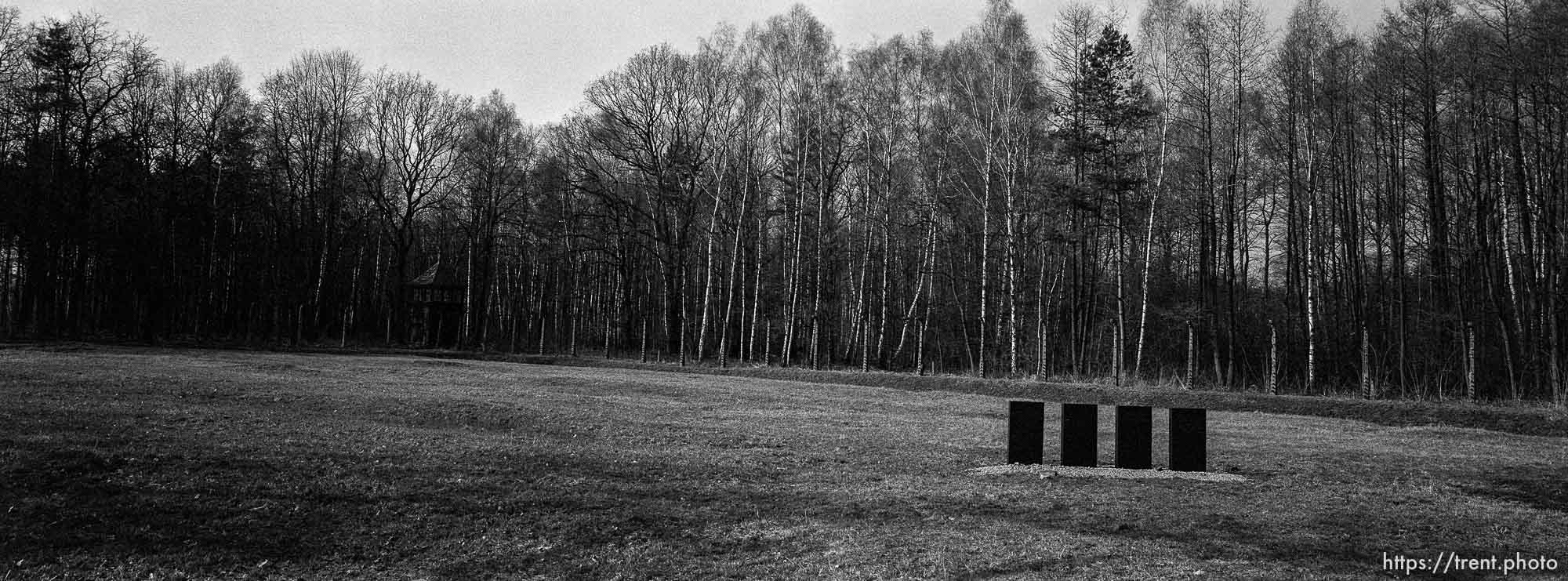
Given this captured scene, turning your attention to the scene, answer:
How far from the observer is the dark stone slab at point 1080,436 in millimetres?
9875

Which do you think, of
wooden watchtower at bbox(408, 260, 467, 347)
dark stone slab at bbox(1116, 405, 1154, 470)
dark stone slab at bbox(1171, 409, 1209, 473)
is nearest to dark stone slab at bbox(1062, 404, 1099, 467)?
dark stone slab at bbox(1116, 405, 1154, 470)

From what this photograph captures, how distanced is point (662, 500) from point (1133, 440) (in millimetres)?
5417

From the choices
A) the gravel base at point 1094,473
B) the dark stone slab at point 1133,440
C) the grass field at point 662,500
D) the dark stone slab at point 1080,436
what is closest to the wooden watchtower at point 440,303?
the grass field at point 662,500

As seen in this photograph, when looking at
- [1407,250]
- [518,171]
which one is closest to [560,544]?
[1407,250]

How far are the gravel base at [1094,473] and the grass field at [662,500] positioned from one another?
30cm

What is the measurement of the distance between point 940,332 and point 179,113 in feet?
126

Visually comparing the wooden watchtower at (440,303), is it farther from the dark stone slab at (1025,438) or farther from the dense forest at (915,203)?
the dark stone slab at (1025,438)

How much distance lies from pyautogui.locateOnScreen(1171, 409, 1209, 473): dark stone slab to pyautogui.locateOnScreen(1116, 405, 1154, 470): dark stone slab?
11.3 inches

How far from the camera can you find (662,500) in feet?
26.7

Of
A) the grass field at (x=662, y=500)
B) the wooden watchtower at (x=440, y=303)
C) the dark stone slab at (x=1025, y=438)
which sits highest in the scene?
the wooden watchtower at (x=440, y=303)

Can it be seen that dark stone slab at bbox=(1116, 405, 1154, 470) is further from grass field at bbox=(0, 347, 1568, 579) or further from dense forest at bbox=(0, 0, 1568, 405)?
dense forest at bbox=(0, 0, 1568, 405)

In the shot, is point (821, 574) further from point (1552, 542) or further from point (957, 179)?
point (957, 179)

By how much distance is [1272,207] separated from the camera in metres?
32.7

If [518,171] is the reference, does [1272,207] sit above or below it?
below
